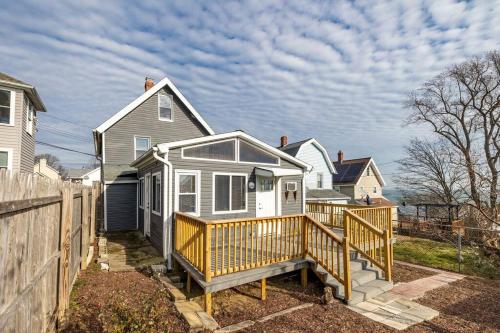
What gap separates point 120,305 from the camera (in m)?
4.28

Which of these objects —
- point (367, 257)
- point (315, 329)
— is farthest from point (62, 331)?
point (367, 257)

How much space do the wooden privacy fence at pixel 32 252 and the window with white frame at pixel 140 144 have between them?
1103cm

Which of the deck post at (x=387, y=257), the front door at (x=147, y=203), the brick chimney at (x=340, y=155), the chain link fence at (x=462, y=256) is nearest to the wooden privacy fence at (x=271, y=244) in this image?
the deck post at (x=387, y=257)

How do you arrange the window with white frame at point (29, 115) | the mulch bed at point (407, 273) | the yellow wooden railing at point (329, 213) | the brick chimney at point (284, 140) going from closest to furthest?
1. the mulch bed at point (407, 273)
2. the yellow wooden railing at point (329, 213)
3. the window with white frame at point (29, 115)
4. the brick chimney at point (284, 140)

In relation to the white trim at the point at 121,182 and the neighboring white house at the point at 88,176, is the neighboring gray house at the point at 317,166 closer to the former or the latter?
the white trim at the point at 121,182

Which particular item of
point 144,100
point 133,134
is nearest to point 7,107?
point 133,134

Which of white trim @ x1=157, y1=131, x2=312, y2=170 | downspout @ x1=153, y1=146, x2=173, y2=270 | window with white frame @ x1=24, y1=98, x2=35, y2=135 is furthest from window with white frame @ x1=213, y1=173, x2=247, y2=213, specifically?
window with white frame @ x1=24, y1=98, x2=35, y2=135

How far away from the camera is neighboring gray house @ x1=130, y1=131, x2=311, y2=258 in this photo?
779 cm

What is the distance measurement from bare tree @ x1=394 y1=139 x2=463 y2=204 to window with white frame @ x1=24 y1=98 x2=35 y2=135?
79.0 ft

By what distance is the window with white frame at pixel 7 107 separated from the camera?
38.5 feet

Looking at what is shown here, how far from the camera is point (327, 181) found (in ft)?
83.4

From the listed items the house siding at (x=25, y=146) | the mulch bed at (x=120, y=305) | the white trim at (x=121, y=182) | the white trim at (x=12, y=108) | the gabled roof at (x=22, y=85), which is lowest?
the mulch bed at (x=120, y=305)

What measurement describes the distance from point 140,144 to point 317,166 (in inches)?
622

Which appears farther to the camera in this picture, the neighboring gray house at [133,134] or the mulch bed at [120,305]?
the neighboring gray house at [133,134]
